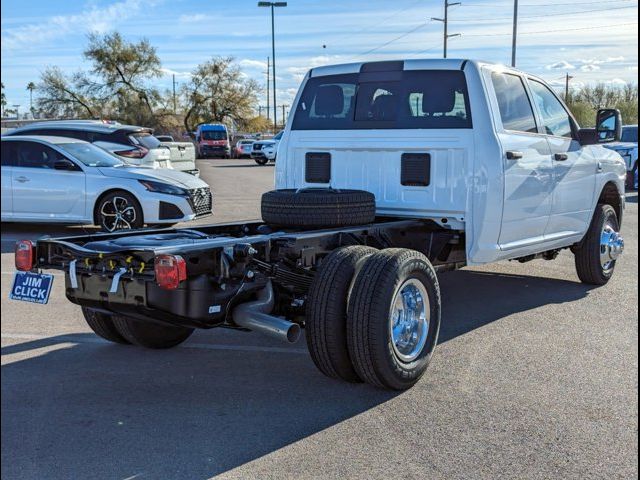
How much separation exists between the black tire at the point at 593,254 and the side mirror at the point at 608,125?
2.75ft

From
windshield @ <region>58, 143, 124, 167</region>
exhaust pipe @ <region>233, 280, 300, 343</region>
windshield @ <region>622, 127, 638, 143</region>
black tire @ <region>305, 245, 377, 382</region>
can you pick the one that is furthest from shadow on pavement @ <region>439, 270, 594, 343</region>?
windshield @ <region>622, 127, 638, 143</region>

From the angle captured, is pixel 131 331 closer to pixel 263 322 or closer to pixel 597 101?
pixel 263 322

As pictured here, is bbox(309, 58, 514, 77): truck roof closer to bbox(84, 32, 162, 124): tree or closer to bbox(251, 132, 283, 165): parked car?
bbox(251, 132, 283, 165): parked car

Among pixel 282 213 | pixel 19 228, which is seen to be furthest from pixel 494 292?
pixel 19 228

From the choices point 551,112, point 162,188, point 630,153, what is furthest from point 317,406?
point 630,153

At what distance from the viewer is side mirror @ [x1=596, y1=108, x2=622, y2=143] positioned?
7.17 meters

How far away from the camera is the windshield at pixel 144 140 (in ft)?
51.8

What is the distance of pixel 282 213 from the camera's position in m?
5.48

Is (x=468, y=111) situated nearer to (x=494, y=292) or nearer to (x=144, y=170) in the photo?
(x=494, y=292)

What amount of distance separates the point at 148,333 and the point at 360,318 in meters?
1.84

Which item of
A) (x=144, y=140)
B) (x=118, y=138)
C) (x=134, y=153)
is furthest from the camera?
(x=144, y=140)

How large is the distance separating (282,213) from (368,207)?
2.18 feet

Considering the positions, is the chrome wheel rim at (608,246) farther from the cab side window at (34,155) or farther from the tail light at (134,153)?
the tail light at (134,153)

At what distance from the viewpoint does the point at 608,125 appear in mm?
7234
